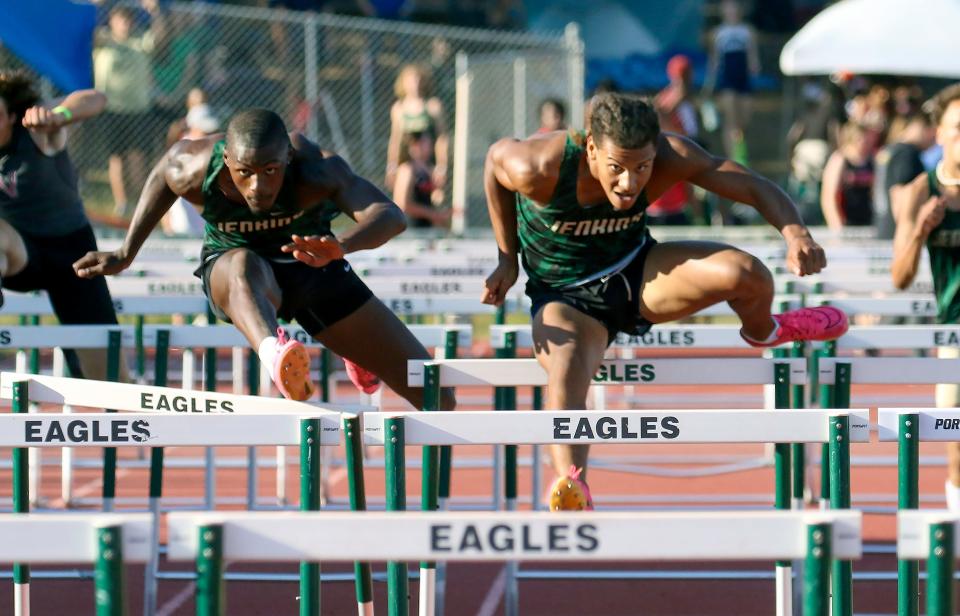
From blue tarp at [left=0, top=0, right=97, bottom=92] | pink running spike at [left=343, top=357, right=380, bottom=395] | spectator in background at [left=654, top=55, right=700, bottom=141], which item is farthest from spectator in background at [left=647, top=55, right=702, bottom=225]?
pink running spike at [left=343, top=357, right=380, bottom=395]

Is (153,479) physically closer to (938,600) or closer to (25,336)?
(25,336)

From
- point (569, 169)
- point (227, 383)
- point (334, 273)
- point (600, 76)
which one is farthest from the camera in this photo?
point (600, 76)

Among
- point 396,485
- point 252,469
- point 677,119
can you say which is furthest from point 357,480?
point 677,119

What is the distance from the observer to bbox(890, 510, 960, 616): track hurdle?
2.89 m

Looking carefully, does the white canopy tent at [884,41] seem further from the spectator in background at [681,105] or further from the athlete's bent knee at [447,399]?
the athlete's bent knee at [447,399]

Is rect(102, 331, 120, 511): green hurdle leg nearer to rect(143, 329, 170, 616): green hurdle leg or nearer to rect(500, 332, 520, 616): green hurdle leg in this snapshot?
rect(143, 329, 170, 616): green hurdle leg

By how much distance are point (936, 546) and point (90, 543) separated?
158cm

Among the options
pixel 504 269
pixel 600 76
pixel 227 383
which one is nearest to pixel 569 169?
pixel 504 269

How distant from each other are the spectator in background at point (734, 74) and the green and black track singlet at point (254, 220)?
12.0 m

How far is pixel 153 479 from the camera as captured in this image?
5.55m

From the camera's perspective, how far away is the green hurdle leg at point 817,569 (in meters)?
2.94

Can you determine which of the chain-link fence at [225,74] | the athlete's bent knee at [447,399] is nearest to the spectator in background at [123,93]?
the chain-link fence at [225,74]

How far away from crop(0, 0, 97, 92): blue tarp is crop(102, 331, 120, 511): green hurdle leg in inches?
233

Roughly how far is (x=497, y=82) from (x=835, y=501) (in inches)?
448
